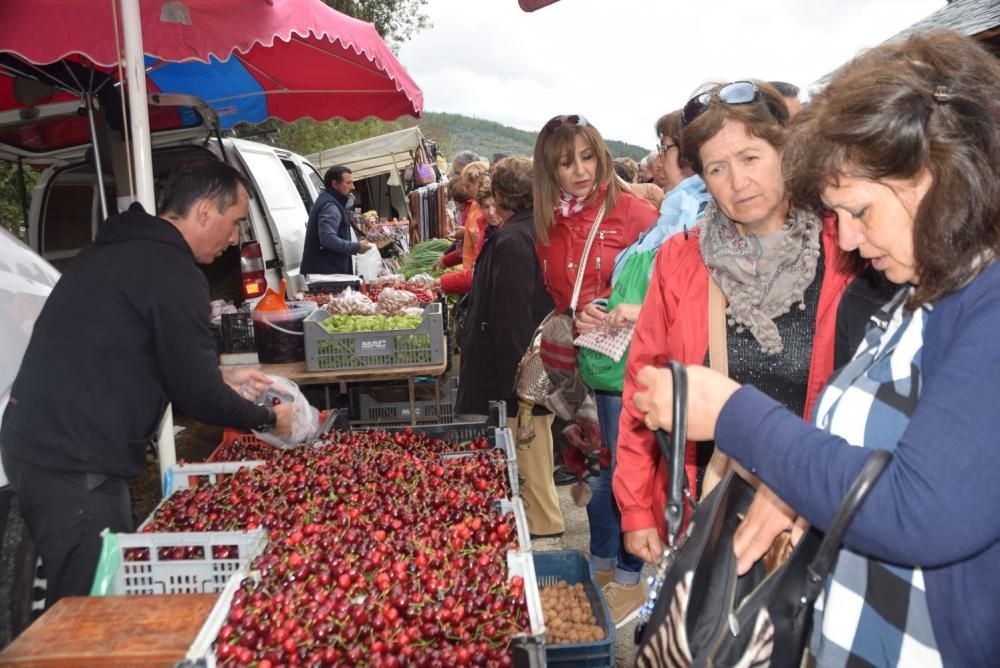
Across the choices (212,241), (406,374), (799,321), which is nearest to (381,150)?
(406,374)

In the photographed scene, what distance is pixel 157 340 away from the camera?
253 cm

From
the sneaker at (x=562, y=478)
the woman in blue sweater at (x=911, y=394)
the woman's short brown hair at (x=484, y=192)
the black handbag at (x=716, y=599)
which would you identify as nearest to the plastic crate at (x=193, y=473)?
the black handbag at (x=716, y=599)

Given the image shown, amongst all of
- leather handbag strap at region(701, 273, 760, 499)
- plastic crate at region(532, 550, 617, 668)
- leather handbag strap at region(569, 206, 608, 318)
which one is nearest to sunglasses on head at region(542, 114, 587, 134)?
Answer: leather handbag strap at region(569, 206, 608, 318)

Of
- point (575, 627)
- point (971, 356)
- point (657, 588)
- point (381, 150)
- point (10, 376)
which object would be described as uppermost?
point (381, 150)

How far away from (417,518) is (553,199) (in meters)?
1.81

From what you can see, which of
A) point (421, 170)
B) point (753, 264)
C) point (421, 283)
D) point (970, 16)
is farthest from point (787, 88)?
point (421, 170)

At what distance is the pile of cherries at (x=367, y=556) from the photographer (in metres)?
1.83

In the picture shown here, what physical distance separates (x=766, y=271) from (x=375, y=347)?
8.93 ft

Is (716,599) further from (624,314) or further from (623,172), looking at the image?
(623,172)

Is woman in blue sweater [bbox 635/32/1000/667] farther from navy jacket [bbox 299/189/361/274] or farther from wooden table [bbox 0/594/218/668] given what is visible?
navy jacket [bbox 299/189/361/274]

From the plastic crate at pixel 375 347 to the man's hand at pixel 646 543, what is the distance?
7.40 ft

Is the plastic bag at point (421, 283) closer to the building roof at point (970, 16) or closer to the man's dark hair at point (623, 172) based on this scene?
the man's dark hair at point (623, 172)

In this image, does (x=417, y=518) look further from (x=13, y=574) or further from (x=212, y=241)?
(x=13, y=574)

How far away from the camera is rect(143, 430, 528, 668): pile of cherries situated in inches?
71.9
